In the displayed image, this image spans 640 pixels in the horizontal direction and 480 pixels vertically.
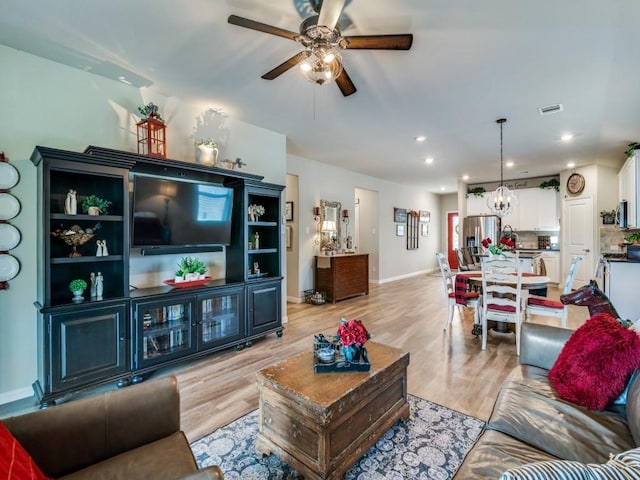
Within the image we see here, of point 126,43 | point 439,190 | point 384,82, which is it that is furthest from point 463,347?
point 439,190

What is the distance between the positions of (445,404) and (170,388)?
1972 millimetres

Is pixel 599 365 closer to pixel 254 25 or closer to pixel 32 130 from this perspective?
pixel 254 25

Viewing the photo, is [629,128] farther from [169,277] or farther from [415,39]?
[169,277]

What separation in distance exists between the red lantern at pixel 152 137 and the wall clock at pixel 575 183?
7.91 m

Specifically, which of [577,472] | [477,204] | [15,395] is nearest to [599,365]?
[577,472]

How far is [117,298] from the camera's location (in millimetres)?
2633

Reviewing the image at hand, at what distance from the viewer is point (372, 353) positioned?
6.90 ft

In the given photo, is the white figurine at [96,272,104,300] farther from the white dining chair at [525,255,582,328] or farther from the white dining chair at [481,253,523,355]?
the white dining chair at [525,255,582,328]

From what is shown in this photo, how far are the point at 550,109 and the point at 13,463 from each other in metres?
4.93

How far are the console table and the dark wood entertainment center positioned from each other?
2281 millimetres

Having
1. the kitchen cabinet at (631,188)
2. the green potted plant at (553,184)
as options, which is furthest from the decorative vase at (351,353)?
the green potted plant at (553,184)

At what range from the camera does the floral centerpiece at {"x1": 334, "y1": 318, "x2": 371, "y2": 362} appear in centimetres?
186

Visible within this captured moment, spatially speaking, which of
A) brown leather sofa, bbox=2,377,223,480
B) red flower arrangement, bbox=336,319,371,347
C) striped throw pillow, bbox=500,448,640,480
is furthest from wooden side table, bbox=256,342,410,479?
striped throw pillow, bbox=500,448,640,480

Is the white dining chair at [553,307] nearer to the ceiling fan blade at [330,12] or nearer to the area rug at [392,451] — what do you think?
the area rug at [392,451]
